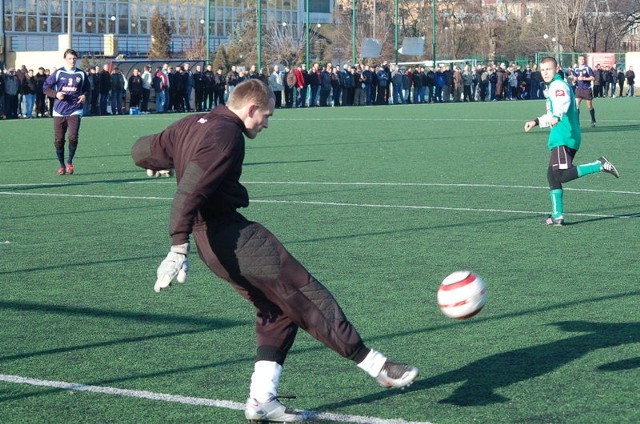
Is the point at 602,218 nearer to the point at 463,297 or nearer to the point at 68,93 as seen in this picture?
the point at 463,297

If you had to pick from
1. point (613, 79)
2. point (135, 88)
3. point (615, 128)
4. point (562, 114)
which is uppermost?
point (613, 79)

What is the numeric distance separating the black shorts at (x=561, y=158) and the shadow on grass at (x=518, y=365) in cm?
511

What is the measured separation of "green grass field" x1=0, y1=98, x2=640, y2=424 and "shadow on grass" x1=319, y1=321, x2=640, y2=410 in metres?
0.02

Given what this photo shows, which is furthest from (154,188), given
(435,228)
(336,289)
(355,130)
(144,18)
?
(144,18)

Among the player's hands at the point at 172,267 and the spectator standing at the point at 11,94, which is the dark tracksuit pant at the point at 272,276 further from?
the spectator standing at the point at 11,94

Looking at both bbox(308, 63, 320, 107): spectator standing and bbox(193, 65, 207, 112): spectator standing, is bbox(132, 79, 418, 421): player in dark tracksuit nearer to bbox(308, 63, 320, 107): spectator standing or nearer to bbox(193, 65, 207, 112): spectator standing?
bbox(193, 65, 207, 112): spectator standing

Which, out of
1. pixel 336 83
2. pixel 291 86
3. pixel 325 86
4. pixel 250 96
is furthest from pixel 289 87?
pixel 250 96

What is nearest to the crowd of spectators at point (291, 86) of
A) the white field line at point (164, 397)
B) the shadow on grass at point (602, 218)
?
the shadow on grass at point (602, 218)

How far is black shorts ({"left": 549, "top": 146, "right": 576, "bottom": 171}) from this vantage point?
12.7 metres

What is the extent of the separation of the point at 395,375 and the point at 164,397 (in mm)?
1249

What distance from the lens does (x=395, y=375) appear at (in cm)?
566

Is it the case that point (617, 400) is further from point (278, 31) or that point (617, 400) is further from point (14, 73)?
point (278, 31)

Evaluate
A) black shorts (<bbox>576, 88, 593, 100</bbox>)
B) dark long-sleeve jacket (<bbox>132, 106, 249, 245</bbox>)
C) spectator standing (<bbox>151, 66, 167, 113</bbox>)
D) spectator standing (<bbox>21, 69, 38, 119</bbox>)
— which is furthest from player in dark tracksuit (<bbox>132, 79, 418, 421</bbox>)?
spectator standing (<bbox>151, 66, 167, 113</bbox>)

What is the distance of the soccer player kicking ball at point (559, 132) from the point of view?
12.3 meters
